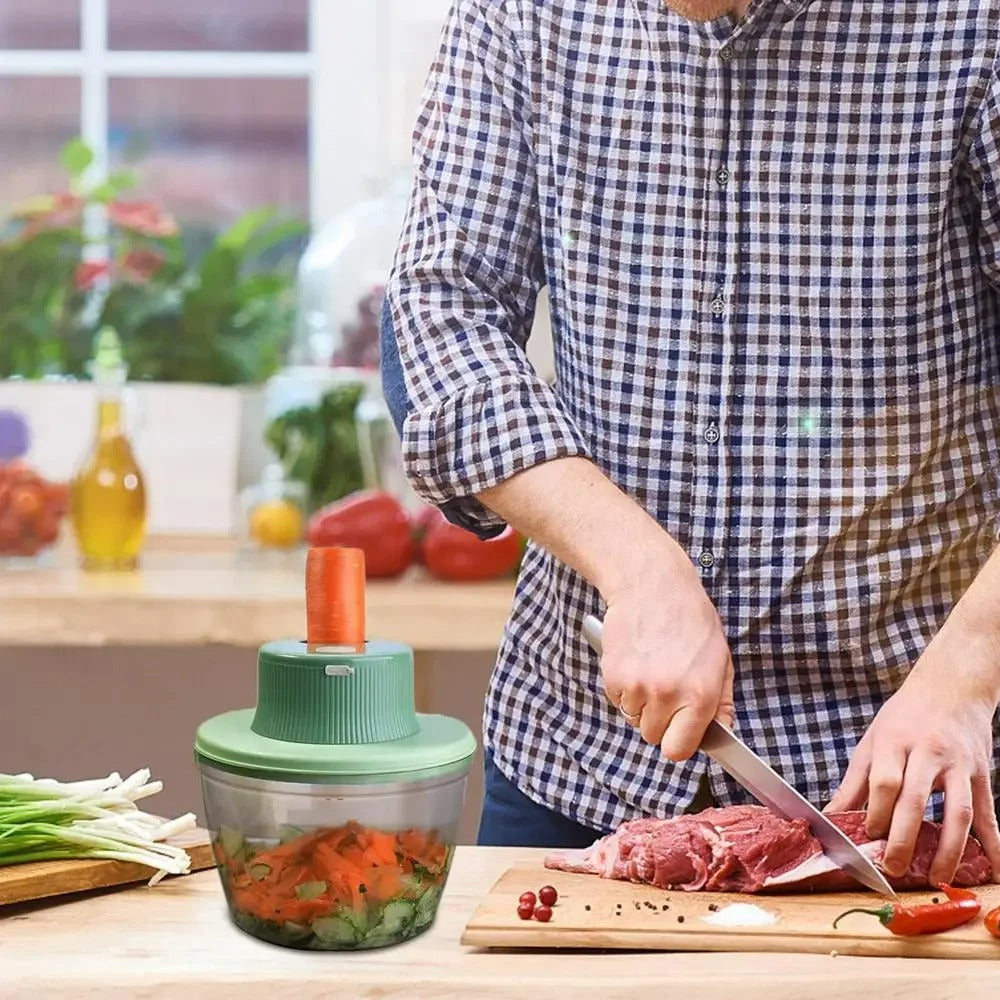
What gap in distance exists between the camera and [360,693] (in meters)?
0.96

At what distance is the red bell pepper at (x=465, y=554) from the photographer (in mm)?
2377

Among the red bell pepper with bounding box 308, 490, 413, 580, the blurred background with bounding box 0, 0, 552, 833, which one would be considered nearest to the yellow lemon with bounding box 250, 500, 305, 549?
the blurred background with bounding box 0, 0, 552, 833

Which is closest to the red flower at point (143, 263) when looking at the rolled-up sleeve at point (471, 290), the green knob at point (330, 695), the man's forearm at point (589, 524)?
the rolled-up sleeve at point (471, 290)

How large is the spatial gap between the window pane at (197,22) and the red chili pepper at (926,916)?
8.02 feet

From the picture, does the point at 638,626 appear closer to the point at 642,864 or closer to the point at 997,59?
the point at 642,864

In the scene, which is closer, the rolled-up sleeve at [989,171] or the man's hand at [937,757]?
the man's hand at [937,757]

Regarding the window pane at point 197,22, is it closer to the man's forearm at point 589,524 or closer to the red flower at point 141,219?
the red flower at point 141,219

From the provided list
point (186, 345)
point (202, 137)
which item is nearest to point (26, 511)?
point (186, 345)

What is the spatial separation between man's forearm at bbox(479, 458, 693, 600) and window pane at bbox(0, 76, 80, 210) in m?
2.09

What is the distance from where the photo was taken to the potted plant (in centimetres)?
279

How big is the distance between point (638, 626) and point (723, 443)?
0.26 m

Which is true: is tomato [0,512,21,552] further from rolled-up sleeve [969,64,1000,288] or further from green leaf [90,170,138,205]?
rolled-up sleeve [969,64,1000,288]

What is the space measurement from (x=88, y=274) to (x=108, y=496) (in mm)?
618

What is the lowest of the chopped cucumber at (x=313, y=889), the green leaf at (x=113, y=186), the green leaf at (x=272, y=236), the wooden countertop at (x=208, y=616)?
the wooden countertop at (x=208, y=616)
